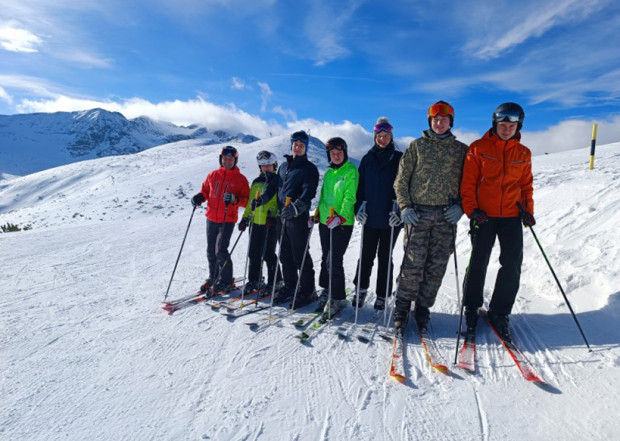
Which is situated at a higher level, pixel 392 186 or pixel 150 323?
pixel 392 186

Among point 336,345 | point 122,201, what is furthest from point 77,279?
point 122,201

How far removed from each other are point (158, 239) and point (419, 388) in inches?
352

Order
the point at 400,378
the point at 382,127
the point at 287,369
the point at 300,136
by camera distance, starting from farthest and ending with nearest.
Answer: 1. the point at 300,136
2. the point at 382,127
3. the point at 287,369
4. the point at 400,378

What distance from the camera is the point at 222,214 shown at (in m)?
5.42

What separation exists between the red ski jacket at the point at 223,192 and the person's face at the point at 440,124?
297 centimetres

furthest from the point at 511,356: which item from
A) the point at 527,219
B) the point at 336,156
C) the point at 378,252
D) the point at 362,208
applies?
the point at 336,156

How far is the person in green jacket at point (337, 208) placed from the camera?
432 cm

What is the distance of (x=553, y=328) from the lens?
3783 mm

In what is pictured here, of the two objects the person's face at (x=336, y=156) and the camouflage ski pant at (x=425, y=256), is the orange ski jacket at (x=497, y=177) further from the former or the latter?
the person's face at (x=336, y=156)

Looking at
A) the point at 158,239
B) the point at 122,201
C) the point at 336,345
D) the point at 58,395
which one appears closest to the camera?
the point at 58,395

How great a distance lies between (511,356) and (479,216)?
1.41 m

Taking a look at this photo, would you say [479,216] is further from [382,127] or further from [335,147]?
[335,147]

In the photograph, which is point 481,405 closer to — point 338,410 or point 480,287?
point 338,410

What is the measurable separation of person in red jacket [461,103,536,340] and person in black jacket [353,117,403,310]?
0.87 meters
